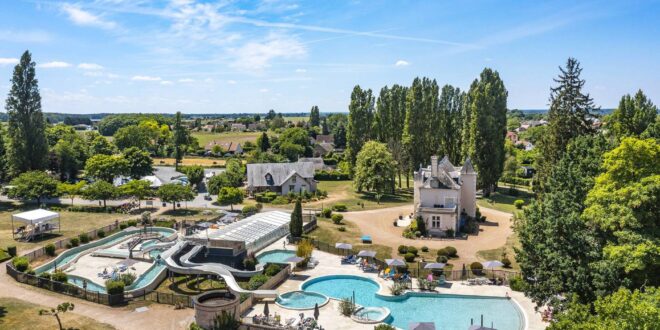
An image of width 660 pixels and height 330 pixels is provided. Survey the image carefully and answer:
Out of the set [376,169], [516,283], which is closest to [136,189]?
[376,169]

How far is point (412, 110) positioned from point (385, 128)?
7.87m

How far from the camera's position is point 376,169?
67.8 m

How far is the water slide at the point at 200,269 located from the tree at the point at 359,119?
153 ft

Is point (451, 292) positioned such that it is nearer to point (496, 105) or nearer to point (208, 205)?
point (208, 205)

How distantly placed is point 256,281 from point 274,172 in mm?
41704

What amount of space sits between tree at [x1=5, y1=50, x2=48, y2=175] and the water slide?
42.6 m

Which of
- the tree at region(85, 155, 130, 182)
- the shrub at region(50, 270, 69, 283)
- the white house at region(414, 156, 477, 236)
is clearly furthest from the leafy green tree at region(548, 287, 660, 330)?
the tree at region(85, 155, 130, 182)

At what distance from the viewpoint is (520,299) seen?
31422mm

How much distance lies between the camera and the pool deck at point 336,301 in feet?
91.0

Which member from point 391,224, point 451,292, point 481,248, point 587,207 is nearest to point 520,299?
point 451,292

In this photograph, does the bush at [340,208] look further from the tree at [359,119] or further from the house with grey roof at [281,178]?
the tree at [359,119]

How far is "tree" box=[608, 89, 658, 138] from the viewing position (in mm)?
64750

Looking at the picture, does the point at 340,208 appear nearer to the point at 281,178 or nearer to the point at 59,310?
the point at 281,178

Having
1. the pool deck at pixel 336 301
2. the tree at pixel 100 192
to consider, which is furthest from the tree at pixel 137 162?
the pool deck at pixel 336 301
